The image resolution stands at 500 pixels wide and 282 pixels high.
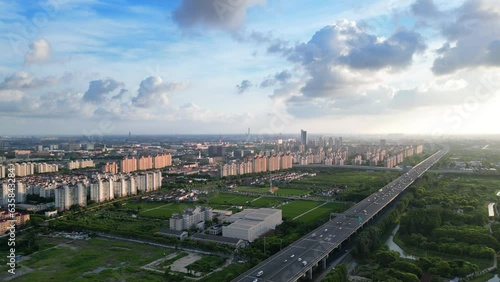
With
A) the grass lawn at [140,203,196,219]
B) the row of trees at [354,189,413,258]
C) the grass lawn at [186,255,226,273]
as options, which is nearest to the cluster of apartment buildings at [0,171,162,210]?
the grass lawn at [140,203,196,219]

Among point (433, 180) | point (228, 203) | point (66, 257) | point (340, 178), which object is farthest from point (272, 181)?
point (66, 257)

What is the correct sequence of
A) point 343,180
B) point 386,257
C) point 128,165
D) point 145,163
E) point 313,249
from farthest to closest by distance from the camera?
point 145,163 → point 128,165 → point 343,180 → point 313,249 → point 386,257

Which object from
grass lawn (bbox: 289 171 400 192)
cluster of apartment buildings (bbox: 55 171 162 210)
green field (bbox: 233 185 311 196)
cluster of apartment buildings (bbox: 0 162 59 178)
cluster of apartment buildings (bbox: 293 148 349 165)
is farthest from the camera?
cluster of apartment buildings (bbox: 293 148 349 165)

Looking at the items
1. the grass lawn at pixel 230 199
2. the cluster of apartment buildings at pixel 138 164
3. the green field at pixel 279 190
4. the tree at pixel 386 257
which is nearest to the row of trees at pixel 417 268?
the tree at pixel 386 257

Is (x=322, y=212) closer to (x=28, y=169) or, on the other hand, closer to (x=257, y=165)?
(x=257, y=165)

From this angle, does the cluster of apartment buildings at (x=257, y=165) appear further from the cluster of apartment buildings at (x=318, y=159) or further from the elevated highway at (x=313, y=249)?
the elevated highway at (x=313, y=249)

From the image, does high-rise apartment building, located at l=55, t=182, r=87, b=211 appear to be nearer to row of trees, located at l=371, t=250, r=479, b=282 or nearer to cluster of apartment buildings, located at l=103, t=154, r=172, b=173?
cluster of apartment buildings, located at l=103, t=154, r=172, b=173

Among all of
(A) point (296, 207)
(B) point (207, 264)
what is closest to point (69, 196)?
(B) point (207, 264)
